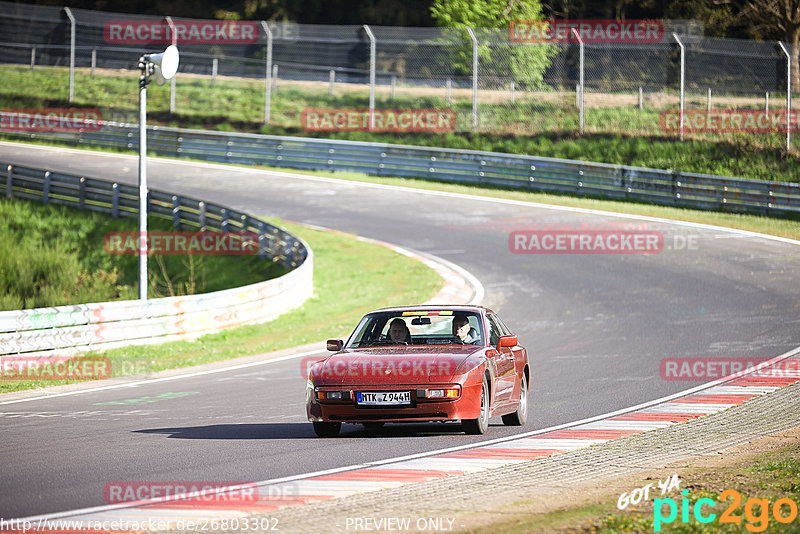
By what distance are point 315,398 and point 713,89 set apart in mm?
28517

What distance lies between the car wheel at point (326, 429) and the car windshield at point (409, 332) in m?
0.99

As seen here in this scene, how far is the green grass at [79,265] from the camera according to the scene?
92.5 feet

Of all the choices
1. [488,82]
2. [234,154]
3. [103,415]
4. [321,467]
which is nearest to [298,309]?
[103,415]

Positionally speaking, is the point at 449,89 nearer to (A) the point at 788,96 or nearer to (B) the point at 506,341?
(A) the point at 788,96

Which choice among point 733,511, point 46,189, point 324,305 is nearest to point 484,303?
point 324,305

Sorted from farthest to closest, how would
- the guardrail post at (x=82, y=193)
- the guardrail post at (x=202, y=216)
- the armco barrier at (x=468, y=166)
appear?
the guardrail post at (x=82, y=193) < the armco barrier at (x=468, y=166) < the guardrail post at (x=202, y=216)

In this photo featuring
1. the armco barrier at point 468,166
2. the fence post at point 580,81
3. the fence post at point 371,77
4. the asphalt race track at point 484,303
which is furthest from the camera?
the fence post at point 371,77

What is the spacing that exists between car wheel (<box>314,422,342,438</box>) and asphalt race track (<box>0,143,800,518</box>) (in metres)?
0.15

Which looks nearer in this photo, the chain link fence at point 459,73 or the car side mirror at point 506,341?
the car side mirror at point 506,341

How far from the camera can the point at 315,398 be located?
1070 cm

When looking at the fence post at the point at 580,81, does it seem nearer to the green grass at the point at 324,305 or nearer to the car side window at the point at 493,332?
the green grass at the point at 324,305

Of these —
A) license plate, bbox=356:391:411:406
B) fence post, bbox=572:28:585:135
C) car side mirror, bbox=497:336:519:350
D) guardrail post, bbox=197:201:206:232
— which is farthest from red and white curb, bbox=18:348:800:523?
fence post, bbox=572:28:585:135

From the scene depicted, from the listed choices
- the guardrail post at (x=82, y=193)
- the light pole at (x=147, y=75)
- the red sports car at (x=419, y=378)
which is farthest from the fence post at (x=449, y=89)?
the red sports car at (x=419, y=378)

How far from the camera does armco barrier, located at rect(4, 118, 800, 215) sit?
32938 mm
